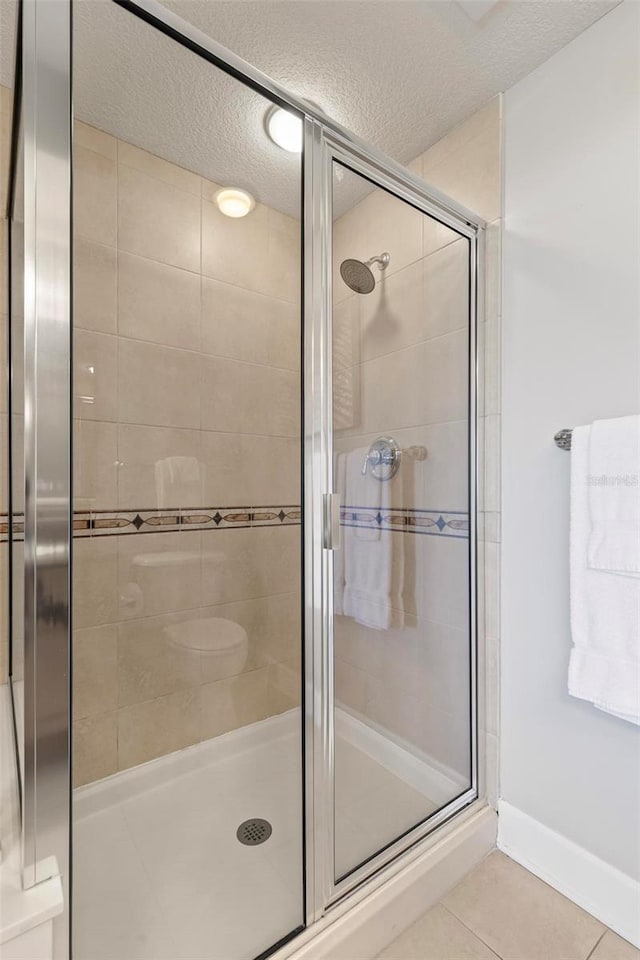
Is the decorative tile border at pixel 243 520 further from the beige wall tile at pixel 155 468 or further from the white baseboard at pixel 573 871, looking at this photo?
the white baseboard at pixel 573 871

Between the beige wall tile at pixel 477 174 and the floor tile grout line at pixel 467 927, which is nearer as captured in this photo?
the floor tile grout line at pixel 467 927

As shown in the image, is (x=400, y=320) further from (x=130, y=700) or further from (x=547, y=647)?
(x=130, y=700)

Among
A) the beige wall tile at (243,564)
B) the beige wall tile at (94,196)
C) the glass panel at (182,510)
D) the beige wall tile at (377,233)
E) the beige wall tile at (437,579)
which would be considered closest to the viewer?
the beige wall tile at (94,196)

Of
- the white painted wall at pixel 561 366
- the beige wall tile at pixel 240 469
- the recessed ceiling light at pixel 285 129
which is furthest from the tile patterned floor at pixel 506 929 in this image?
the recessed ceiling light at pixel 285 129

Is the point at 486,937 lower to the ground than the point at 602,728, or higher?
lower

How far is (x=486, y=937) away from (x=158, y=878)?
0.84 meters

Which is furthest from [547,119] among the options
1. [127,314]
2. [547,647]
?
[547,647]

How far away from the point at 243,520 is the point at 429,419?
76 cm

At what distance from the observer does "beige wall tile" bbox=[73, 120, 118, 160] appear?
892mm

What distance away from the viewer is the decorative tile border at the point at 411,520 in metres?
1.25

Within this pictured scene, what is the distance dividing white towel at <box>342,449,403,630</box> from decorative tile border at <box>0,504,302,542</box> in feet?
0.51

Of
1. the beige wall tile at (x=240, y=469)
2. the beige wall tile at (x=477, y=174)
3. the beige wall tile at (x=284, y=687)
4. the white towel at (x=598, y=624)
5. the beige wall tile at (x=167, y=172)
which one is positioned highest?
the beige wall tile at (x=477, y=174)

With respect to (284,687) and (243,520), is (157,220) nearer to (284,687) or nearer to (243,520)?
(243,520)

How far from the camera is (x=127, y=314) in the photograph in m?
1.47
